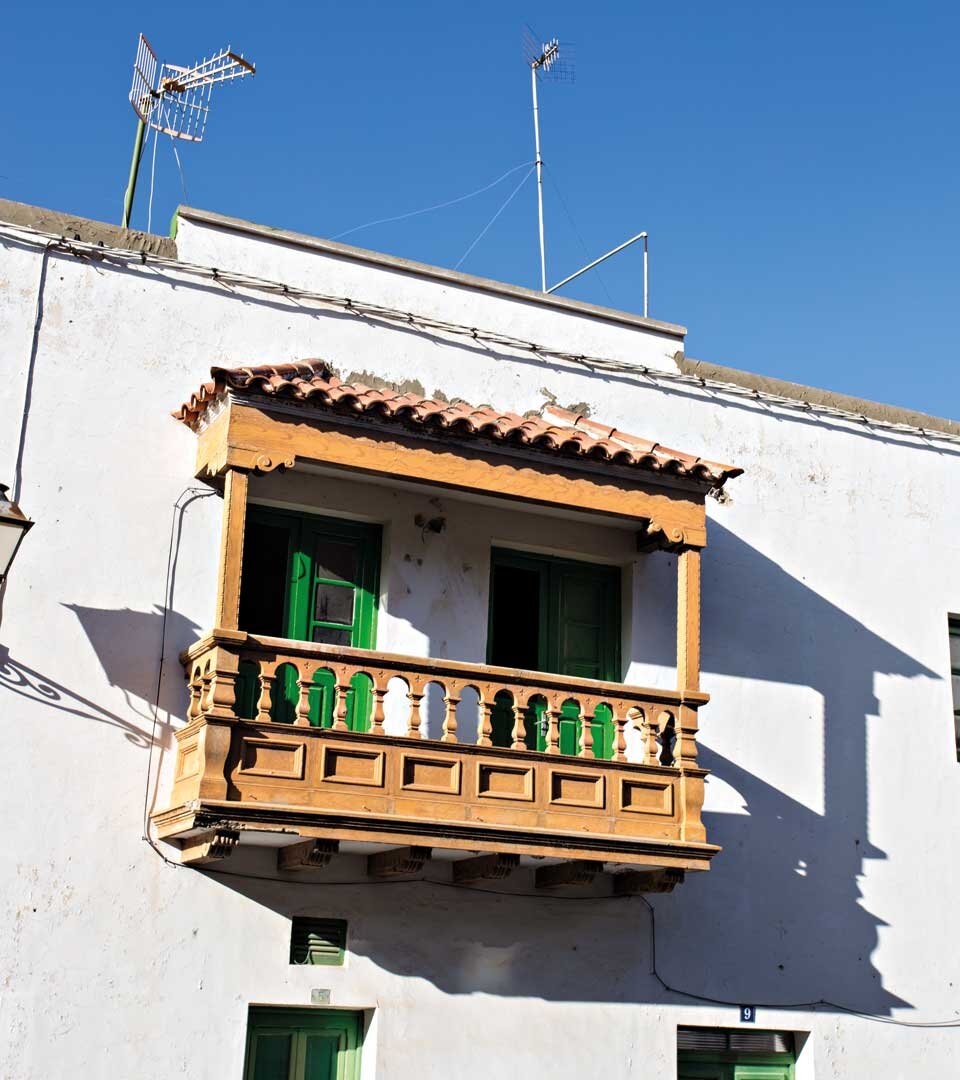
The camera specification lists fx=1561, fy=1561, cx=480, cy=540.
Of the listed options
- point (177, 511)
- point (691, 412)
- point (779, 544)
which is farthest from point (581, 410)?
point (177, 511)

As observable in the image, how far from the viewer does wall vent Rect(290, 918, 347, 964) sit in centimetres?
909

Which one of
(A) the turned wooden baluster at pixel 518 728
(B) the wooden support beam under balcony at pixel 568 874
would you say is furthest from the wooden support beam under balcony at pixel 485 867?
(A) the turned wooden baluster at pixel 518 728

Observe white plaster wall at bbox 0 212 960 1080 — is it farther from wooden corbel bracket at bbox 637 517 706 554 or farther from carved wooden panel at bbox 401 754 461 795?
carved wooden panel at bbox 401 754 461 795

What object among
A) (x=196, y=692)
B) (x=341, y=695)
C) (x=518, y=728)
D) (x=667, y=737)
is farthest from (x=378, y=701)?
(x=667, y=737)

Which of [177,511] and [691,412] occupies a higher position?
[691,412]

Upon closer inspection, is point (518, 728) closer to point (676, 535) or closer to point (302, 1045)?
point (676, 535)

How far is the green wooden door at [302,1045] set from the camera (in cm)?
892

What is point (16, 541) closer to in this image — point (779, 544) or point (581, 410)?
point (581, 410)

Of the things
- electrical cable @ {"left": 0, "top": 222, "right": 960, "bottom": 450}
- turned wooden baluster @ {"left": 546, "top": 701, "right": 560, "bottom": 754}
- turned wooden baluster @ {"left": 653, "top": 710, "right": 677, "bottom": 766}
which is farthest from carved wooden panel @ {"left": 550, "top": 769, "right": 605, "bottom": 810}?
electrical cable @ {"left": 0, "top": 222, "right": 960, "bottom": 450}

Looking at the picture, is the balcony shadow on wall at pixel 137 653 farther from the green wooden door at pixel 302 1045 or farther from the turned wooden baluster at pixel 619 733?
the turned wooden baluster at pixel 619 733

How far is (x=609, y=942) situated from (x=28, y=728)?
12.7 feet

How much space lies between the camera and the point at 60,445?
30.1 feet

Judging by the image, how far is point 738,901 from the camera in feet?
34.2

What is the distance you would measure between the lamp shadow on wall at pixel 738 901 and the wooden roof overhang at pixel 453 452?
3.27 feet
